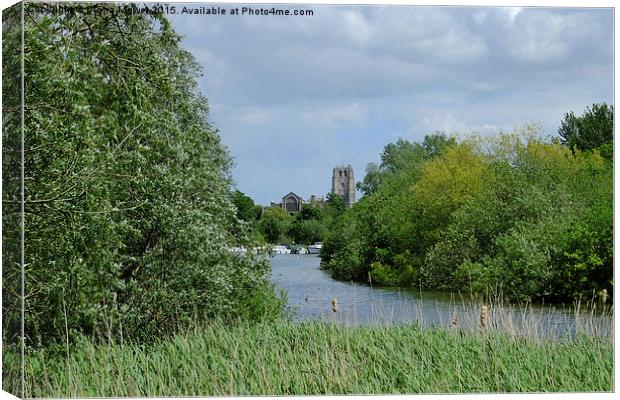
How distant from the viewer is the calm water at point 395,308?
25.1 ft

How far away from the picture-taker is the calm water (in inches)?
301

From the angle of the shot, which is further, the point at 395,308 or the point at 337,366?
the point at 395,308

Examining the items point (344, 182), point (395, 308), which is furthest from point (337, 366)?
point (344, 182)

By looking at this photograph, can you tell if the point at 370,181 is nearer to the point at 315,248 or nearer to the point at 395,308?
the point at 315,248

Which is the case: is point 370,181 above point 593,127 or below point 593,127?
below

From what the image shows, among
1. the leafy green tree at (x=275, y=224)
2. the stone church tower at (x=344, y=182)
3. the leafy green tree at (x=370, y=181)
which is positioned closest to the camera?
the stone church tower at (x=344, y=182)

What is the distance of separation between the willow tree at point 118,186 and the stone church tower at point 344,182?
36.2 inches

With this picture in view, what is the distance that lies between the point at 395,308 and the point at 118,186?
2499 millimetres

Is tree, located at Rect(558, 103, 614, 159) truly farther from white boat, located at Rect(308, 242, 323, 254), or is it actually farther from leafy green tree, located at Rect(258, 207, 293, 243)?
leafy green tree, located at Rect(258, 207, 293, 243)

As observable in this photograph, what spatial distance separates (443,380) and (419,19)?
2599 mm

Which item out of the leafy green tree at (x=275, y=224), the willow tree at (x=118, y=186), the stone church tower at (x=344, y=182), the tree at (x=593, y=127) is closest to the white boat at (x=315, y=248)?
the leafy green tree at (x=275, y=224)

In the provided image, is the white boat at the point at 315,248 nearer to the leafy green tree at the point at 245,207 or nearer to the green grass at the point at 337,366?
the leafy green tree at the point at 245,207

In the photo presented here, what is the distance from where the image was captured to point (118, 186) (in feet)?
25.3

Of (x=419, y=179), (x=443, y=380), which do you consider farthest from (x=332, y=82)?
A: (x=443, y=380)
